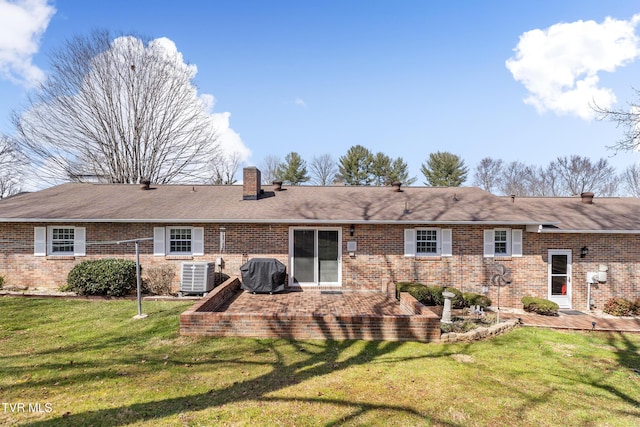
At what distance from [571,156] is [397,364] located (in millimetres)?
47784

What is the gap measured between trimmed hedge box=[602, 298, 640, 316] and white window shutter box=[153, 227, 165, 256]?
15734 millimetres

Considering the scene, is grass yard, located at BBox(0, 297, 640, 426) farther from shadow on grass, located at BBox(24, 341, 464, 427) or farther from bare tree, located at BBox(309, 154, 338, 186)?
bare tree, located at BBox(309, 154, 338, 186)

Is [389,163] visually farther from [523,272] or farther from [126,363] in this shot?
[126,363]

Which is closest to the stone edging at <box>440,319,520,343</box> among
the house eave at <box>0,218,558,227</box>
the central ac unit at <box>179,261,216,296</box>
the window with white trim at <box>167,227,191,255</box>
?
the house eave at <box>0,218,558,227</box>

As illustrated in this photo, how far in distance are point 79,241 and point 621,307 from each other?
1889 centimetres

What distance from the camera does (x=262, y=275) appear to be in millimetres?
9695

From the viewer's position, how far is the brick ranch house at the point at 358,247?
417 inches

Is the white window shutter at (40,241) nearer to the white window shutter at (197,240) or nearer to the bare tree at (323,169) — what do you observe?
the white window shutter at (197,240)

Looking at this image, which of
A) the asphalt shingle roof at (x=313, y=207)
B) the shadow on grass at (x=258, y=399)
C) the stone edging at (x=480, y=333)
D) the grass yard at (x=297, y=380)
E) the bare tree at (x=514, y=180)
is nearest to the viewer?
the shadow on grass at (x=258, y=399)

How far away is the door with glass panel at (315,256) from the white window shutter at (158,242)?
453cm

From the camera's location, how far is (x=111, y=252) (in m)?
10.7

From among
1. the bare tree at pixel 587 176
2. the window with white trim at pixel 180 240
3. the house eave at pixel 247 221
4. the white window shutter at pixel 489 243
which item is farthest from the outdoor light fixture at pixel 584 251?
the bare tree at pixel 587 176

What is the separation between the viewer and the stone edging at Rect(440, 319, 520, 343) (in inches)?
263

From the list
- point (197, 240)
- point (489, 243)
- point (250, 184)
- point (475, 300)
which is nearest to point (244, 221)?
point (197, 240)
